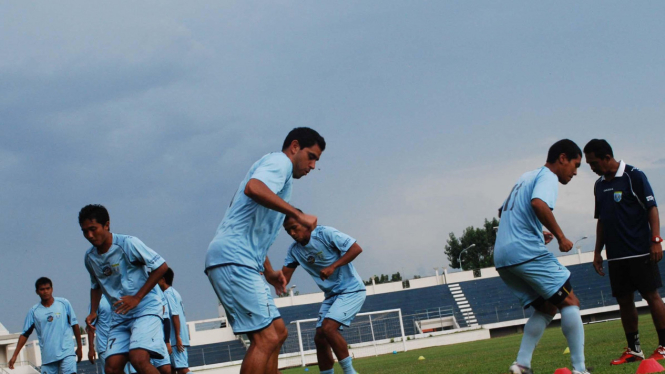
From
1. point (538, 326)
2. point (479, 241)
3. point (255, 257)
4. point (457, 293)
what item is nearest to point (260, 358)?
point (255, 257)

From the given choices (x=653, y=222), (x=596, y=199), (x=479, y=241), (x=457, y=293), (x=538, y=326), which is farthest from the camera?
(x=479, y=241)

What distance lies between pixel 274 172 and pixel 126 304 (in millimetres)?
2449

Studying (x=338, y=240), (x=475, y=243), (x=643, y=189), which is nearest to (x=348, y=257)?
(x=338, y=240)

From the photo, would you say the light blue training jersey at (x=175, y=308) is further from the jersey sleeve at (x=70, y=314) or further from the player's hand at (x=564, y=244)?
the player's hand at (x=564, y=244)

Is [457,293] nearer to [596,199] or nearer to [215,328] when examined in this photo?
[215,328]

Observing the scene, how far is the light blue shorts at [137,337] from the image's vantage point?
6406 millimetres

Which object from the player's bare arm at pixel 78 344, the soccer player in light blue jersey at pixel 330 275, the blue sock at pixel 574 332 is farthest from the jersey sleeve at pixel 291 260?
the player's bare arm at pixel 78 344

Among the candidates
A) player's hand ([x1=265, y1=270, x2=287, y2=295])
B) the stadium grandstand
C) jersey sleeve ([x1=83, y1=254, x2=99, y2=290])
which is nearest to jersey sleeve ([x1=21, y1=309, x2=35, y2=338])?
jersey sleeve ([x1=83, y1=254, x2=99, y2=290])

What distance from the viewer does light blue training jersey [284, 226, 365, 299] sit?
8148mm

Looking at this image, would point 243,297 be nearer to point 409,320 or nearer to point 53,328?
point 53,328

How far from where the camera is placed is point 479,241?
347 ft

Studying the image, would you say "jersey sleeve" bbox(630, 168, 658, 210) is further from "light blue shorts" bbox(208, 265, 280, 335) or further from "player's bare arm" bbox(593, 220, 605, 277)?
"light blue shorts" bbox(208, 265, 280, 335)

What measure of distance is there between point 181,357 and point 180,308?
795 mm

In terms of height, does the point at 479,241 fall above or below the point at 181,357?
above
